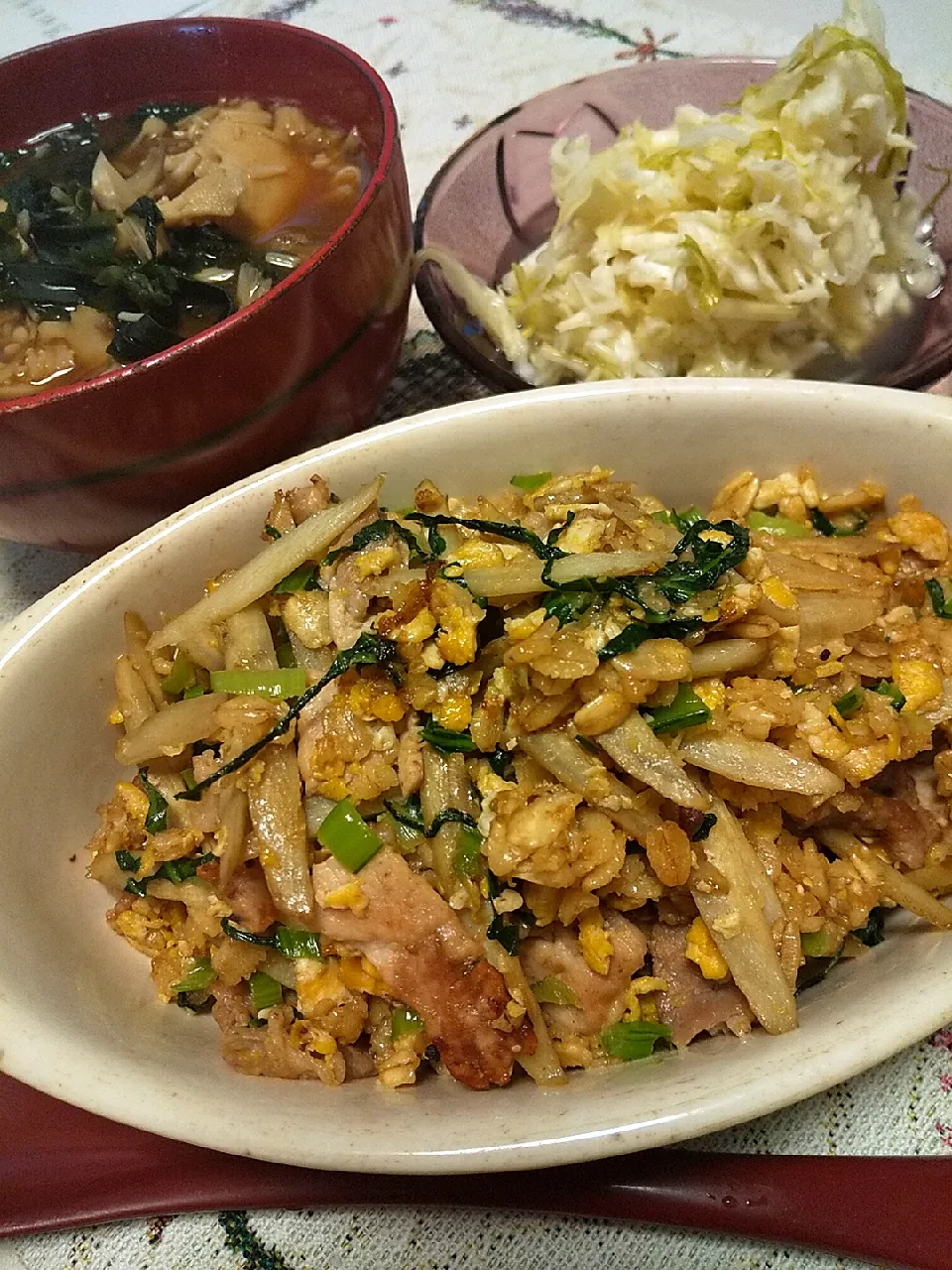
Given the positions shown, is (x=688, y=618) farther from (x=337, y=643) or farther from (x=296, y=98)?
(x=296, y=98)

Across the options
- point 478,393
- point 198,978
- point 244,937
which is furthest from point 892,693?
point 478,393

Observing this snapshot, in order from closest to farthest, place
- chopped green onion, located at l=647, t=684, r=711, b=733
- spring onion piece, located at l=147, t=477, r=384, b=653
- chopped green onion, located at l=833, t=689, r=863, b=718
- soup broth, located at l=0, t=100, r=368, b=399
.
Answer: chopped green onion, located at l=647, t=684, r=711, b=733 → chopped green onion, located at l=833, t=689, r=863, b=718 → spring onion piece, located at l=147, t=477, r=384, b=653 → soup broth, located at l=0, t=100, r=368, b=399

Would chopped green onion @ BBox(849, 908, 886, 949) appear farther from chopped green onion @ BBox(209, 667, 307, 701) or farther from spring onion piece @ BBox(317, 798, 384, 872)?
chopped green onion @ BBox(209, 667, 307, 701)

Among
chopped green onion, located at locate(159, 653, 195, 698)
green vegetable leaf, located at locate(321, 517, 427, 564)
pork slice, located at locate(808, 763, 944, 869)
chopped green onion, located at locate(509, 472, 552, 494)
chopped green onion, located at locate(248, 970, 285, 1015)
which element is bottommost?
chopped green onion, located at locate(248, 970, 285, 1015)

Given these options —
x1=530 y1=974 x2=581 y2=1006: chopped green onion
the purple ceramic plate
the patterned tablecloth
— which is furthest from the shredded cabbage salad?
x1=530 y1=974 x2=581 y2=1006: chopped green onion

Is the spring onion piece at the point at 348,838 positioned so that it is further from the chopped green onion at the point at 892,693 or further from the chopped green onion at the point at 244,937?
the chopped green onion at the point at 892,693

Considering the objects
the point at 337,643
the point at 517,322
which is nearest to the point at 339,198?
the point at 517,322

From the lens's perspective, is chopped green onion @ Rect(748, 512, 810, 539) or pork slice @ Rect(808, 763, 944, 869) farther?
chopped green onion @ Rect(748, 512, 810, 539)
